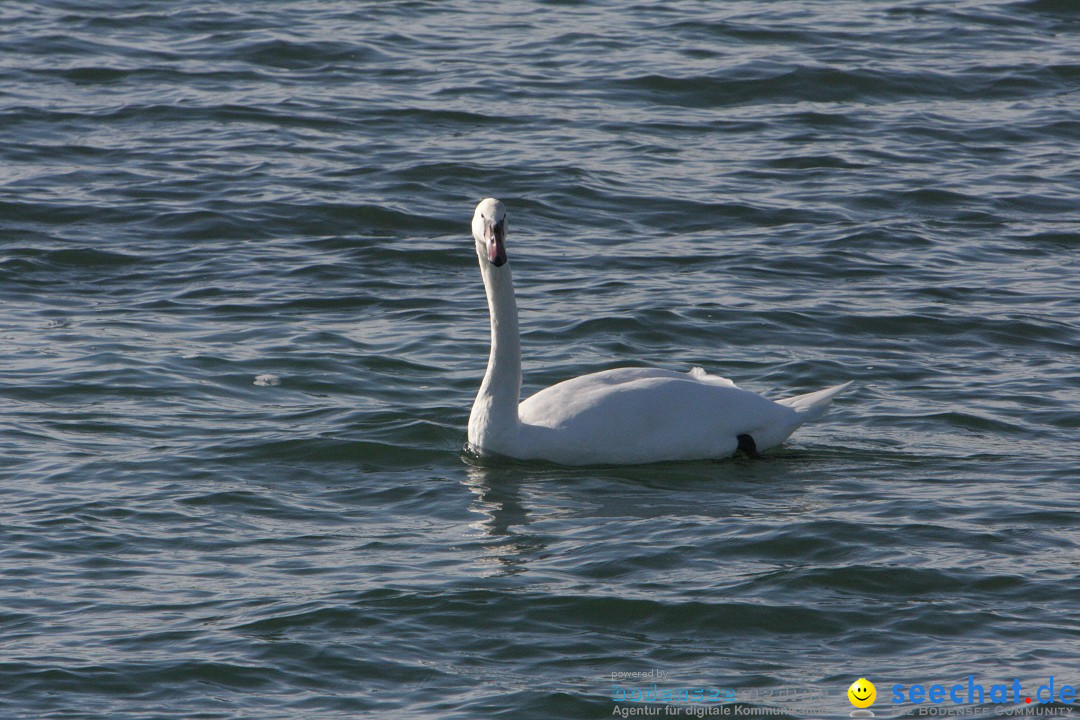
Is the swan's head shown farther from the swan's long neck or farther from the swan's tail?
the swan's tail

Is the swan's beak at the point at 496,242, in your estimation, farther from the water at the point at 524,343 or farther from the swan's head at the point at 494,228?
the water at the point at 524,343

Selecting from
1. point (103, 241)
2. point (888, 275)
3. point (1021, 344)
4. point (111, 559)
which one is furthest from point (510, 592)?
point (103, 241)

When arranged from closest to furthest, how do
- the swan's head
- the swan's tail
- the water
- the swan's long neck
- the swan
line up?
the water < the swan's head < the swan < the swan's long neck < the swan's tail

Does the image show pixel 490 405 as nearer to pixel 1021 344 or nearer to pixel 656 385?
pixel 656 385

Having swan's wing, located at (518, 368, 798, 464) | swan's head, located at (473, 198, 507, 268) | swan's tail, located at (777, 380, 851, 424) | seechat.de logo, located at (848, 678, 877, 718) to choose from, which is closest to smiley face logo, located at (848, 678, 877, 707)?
seechat.de logo, located at (848, 678, 877, 718)

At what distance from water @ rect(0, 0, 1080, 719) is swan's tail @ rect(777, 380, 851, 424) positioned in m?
0.22

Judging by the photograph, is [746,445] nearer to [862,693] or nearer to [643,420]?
[643,420]

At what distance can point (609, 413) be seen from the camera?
9.09 meters

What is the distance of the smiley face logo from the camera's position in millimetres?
6309

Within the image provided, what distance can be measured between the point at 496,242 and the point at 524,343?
2.46 metres

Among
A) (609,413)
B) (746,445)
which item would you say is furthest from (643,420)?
(746,445)

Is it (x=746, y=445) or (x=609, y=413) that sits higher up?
(x=609, y=413)

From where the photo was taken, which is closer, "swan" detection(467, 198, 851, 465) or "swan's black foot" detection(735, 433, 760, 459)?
"swan" detection(467, 198, 851, 465)

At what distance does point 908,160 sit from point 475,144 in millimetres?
4008
